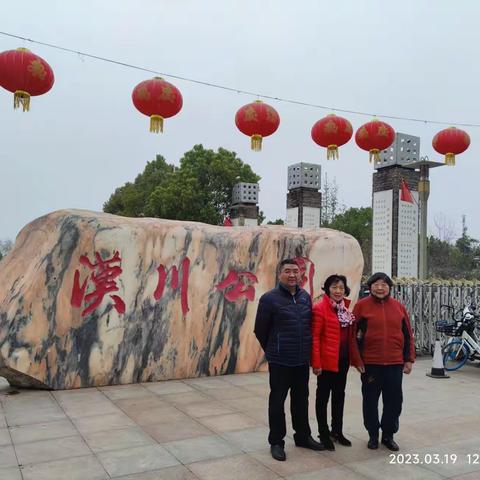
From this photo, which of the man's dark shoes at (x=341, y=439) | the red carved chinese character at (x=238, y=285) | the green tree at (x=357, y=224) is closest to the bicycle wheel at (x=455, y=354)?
the red carved chinese character at (x=238, y=285)

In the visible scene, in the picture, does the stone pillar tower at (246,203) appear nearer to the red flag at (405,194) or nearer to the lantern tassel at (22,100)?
the red flag at (405,194)

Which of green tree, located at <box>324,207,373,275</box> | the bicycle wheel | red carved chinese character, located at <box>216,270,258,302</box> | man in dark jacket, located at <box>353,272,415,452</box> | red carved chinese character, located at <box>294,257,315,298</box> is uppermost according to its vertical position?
green tree, located at <box>324,207,373,275</box>

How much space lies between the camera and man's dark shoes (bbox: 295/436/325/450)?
122 inches

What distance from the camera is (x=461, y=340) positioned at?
5.90m

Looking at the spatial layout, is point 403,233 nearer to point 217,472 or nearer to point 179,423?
point 179,423

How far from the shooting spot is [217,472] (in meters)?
2.74

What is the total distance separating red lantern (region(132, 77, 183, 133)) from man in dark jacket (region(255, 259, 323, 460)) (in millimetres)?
3376

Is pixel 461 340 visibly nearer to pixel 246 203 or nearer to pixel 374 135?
pixel 374 135

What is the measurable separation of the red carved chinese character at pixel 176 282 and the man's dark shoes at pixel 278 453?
2.38 meters

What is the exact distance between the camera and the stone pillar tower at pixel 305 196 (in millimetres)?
11977

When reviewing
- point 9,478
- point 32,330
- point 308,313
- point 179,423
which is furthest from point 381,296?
point 32,330

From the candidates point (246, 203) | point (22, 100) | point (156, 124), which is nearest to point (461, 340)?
point (156, 124)

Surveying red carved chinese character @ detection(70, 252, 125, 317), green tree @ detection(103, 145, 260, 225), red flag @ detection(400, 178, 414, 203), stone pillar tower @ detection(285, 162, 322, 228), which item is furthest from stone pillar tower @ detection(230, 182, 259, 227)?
red carved chinese character @ detection(70, 252, 125, 317)
